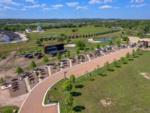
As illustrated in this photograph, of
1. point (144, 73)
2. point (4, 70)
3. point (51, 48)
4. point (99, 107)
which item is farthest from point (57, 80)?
point (51, 48)

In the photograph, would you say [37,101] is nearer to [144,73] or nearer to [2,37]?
[144,73]

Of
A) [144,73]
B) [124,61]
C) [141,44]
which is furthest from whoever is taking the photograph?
[141,44]

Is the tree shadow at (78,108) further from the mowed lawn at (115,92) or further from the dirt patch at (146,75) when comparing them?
the dirt patch at (146,75)

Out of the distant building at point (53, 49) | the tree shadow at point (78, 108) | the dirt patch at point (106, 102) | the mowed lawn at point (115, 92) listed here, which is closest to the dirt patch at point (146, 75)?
the mowed lawn at point (115, 92)

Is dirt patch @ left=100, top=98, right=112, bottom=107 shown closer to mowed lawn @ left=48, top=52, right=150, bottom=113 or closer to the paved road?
mowed lawn @ left=48, top=52, right=150, bottom=113

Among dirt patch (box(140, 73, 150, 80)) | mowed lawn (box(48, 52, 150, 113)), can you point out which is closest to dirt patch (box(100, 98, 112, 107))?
mowed lawn (box(48, 52, 150, 113))

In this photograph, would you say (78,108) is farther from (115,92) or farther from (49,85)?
(49,85)

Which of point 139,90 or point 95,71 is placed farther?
point 95,71
